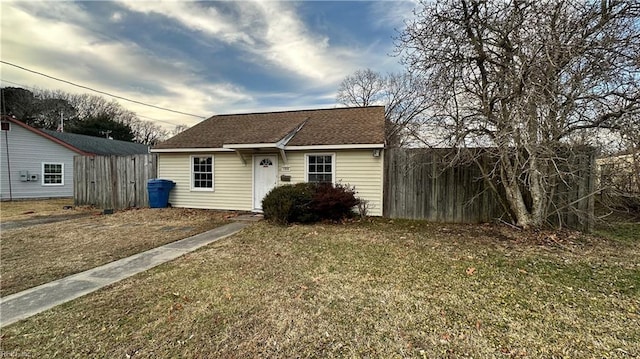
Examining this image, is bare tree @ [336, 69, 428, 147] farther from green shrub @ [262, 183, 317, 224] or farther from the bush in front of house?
green shrub @ [262, 183, 317, 224]

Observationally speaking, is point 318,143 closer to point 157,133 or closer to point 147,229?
point 147,229

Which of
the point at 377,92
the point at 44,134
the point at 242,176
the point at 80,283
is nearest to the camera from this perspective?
the point at 80,283

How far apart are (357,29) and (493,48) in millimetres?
6191

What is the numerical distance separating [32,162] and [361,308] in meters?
20.3

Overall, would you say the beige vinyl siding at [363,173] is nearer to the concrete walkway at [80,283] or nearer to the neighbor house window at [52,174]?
the concrete walkway at [80,283]

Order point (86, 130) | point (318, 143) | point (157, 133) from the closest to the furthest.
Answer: point (318, 143) → point (86, 130) → point (157, 133)

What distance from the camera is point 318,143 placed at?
31.2 feet

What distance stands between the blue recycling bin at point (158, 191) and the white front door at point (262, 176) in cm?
344

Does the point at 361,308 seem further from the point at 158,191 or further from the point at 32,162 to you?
the point at 32,162

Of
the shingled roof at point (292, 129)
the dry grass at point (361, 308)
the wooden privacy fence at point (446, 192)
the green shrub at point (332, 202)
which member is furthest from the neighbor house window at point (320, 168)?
the dry grass at point (361, 308)

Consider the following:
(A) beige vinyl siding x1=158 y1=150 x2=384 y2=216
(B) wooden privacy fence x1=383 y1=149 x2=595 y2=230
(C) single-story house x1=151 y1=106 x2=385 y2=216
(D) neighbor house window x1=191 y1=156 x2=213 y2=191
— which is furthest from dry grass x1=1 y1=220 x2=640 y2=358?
(D) neighbor house window x1=191 y1=156 x2=213 y2=191

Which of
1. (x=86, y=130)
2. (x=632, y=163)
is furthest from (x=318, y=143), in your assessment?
(x=86, y=130)

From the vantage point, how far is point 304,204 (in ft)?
27.0

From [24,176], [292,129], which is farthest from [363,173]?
[24,176]
